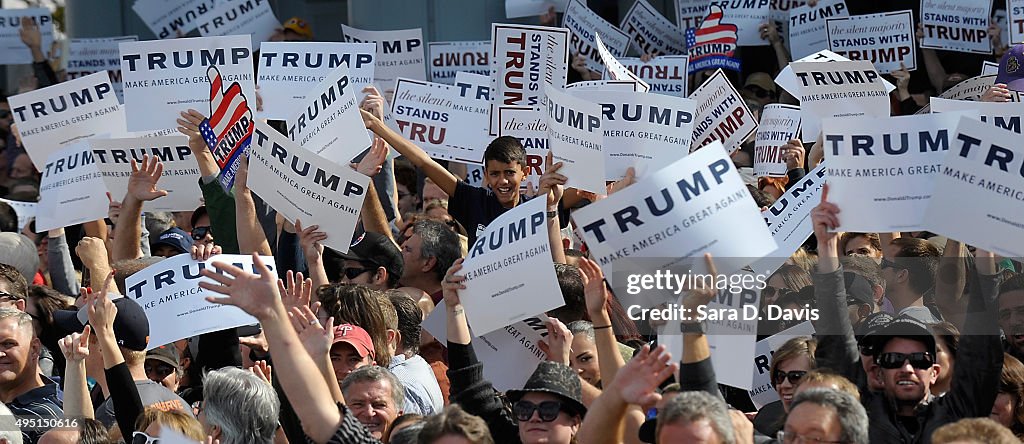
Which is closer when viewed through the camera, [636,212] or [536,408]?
[536,408]

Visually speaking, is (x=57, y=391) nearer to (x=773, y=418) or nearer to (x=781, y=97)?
(x=773, y=418)

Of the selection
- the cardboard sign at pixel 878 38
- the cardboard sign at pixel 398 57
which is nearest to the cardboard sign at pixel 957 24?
the cardboard sign at pixel 878 38

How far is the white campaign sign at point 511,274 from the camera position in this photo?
22.6 ft

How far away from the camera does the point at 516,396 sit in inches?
249

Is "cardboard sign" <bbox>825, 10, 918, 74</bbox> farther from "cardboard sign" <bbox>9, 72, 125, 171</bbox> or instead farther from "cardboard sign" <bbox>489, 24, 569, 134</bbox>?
"cardboard sign" <bbox>9, 72, 125, 171</bbox>

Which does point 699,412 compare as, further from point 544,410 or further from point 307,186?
point 307,186

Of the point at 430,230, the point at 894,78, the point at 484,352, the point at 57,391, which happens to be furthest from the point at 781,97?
the point at 57,391

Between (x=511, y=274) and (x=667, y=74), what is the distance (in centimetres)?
500

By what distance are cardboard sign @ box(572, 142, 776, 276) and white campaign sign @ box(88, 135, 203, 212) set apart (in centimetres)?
369

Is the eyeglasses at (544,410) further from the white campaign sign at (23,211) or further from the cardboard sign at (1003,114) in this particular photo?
the white campaign sign at (23,211)

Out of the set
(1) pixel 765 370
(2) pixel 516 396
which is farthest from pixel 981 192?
(2) pixel 516 396

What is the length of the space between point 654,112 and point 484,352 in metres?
2.01

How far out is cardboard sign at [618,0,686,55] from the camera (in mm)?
14227

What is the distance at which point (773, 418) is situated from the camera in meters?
6.57
